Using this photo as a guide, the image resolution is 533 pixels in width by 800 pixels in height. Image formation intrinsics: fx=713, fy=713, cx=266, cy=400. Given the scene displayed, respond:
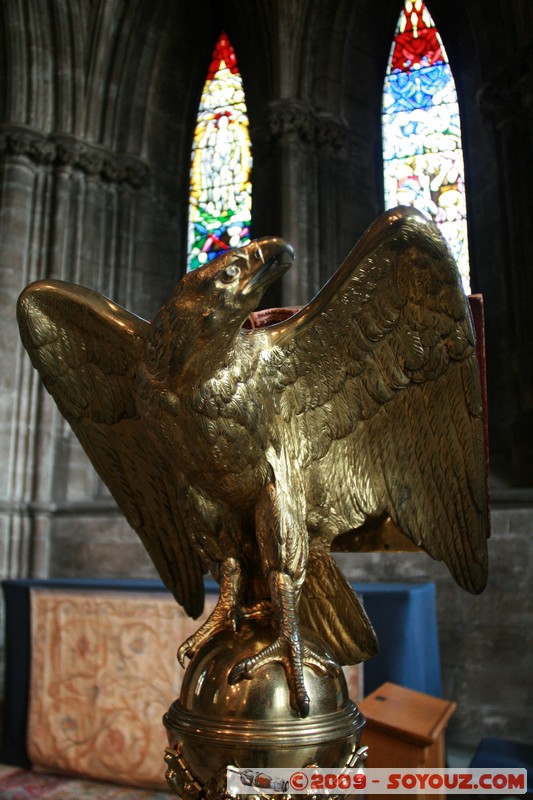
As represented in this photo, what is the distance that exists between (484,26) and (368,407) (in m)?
6.70

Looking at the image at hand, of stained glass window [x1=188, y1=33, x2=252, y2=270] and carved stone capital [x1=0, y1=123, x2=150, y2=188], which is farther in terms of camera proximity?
stained glass window [x1=188, y1=33, x2=252, y2=270]

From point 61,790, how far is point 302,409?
3.34m

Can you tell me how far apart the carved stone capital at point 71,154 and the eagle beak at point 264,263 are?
22.7 feet

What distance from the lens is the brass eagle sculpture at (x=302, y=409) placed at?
54.3 inches

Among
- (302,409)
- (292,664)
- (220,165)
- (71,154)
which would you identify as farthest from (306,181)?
(292,664)

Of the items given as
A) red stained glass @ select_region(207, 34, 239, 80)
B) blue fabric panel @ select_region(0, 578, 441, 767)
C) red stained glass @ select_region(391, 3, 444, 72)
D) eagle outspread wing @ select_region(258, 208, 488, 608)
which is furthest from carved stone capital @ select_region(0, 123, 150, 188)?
eagle outspread wing @ select_region(258, 208, 488, 608)

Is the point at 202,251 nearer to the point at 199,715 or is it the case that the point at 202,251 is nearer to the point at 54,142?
the point at 54,142

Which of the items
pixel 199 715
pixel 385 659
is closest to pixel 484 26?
pixel 385 659

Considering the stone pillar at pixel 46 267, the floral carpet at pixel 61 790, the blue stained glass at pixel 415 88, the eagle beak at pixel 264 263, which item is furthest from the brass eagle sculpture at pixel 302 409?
the blue stained glass at pixel 415 88

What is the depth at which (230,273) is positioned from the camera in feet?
4.41

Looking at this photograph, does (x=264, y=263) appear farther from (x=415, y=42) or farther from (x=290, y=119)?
(x=415, y=42)

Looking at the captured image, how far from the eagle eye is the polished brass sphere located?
0.67 m

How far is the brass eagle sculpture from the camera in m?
1.38

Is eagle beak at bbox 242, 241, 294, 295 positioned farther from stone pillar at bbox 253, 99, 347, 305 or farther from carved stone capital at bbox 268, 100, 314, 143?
carved stone capital at bbox 268, 100, 314, 143
